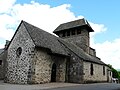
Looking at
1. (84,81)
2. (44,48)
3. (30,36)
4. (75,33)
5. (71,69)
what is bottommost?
(84,81)

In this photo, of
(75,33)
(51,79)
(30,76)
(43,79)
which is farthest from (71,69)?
(75,33)

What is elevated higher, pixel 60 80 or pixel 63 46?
pixel 63 46

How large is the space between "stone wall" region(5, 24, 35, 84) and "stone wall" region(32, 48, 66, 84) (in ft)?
2.40

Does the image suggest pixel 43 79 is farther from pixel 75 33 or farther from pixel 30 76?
pixel 75 33

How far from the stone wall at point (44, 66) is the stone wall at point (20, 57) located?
0.73 metres

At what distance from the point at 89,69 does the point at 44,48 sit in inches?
317

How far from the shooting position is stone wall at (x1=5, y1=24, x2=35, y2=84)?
52.4 feet

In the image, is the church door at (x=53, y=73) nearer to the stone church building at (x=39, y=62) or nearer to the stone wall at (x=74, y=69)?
the stone church building at (x=39, y=62)

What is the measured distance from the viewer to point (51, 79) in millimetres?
18469

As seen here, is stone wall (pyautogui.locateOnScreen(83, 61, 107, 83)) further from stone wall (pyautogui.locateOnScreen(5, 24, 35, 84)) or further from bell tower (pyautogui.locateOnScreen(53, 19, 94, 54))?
stone wall (pyautogui.locateOnScreen(5, 24, 35, 84))

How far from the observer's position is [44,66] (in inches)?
671

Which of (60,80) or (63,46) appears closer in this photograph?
(60,80)

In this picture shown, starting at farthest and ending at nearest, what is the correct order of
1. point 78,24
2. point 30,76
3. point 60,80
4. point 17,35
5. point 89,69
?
point 78,24 → point 89,69 → point 60,80 → point 17,35 → point 30,76

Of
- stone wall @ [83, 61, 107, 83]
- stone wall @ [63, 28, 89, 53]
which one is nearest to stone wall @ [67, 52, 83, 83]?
stone wall @ [83, 61, 107, 83]
